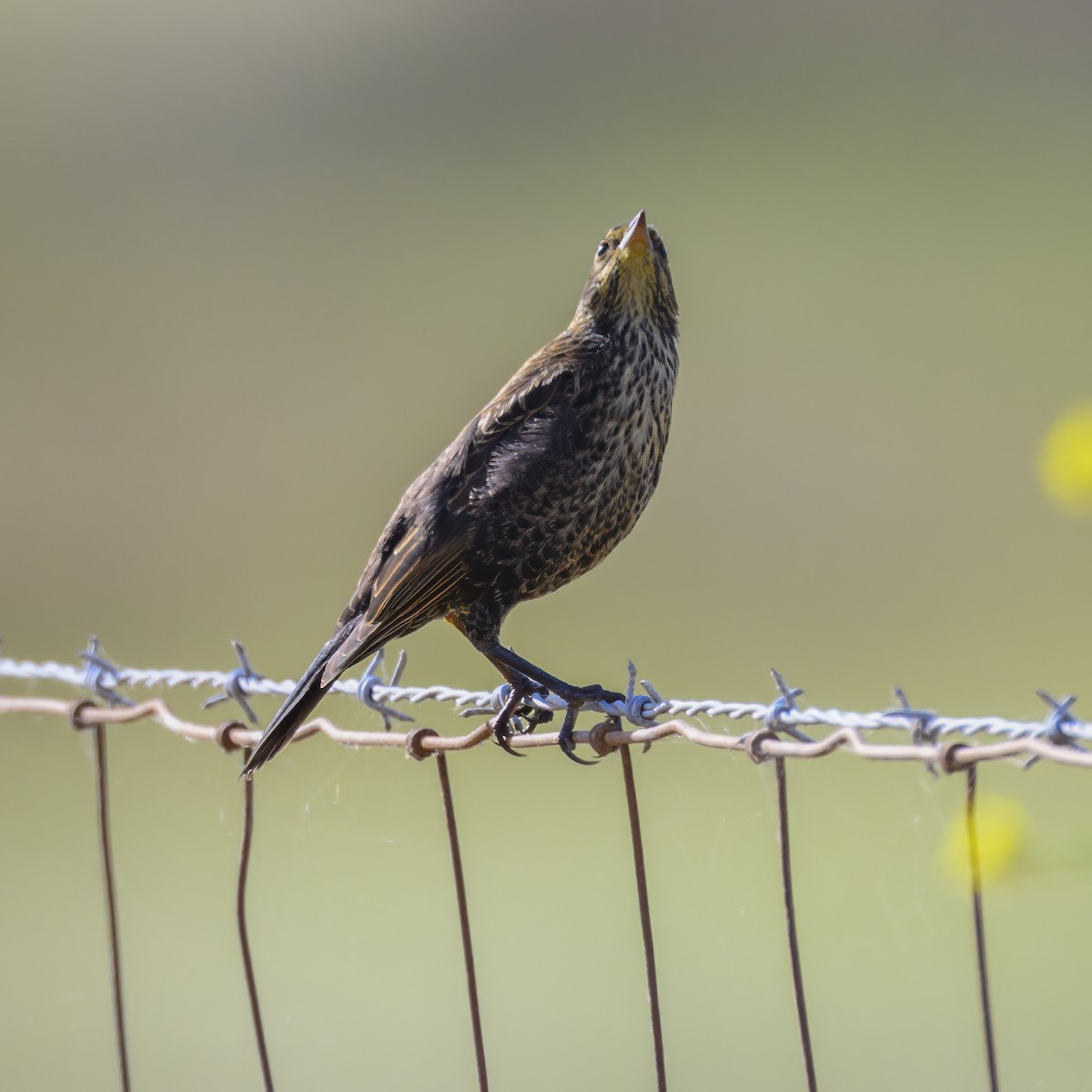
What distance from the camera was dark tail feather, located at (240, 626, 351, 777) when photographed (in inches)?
134

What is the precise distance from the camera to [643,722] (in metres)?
2.87

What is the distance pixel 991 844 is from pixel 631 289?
264cm

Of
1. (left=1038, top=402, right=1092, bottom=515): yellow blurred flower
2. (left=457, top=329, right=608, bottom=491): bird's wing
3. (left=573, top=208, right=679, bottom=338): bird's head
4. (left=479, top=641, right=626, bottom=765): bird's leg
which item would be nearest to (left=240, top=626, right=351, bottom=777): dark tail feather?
(left=479, top=641, right=626, bottom=765): bird's leg

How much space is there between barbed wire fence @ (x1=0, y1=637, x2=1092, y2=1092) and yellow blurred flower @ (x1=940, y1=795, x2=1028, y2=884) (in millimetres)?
11

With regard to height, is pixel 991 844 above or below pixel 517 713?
below

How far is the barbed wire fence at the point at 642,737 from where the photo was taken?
2180mm

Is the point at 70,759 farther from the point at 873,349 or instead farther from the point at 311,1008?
the point at 873,349

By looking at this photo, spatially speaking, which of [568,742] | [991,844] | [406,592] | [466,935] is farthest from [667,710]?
[991,844]

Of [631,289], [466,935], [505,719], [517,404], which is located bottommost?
[466,935]

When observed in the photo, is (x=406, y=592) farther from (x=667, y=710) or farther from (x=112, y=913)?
(x=667, y=710)

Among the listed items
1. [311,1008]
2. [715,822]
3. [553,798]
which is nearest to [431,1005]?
[311,1008]

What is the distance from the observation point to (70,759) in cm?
1216

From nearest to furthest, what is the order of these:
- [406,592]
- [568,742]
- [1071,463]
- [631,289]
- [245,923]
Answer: [1071,463], [568,742], [245,923], [406,592], [631,289]

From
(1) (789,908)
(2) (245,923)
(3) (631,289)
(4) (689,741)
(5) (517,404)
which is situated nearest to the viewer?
(1) (789,908)
